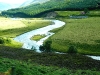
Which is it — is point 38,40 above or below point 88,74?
below

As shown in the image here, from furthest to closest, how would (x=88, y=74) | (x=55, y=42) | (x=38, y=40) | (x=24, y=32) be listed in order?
(x=24, y=32) → (x=38, y=40) → (x=55, y=42) → (x=88, y=74)

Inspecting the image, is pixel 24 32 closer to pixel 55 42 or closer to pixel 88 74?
pixel 55 42

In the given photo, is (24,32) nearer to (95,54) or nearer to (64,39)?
(64,39)

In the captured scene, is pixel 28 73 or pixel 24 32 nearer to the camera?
pixel 28 73

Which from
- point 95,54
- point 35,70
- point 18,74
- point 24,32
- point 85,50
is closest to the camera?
point 18,74

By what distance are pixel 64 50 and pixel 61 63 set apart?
27.0m

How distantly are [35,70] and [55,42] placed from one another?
62.0 metres

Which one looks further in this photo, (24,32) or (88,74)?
(24,32)

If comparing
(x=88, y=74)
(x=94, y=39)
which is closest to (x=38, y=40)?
(x=94, y=39)

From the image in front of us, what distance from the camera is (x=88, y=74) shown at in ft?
133

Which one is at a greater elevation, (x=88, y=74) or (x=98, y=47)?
(x=88, y=74)

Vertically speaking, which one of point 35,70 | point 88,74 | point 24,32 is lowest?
point 24,32

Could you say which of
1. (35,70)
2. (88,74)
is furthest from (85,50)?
(35,70)

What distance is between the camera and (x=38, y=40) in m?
109
